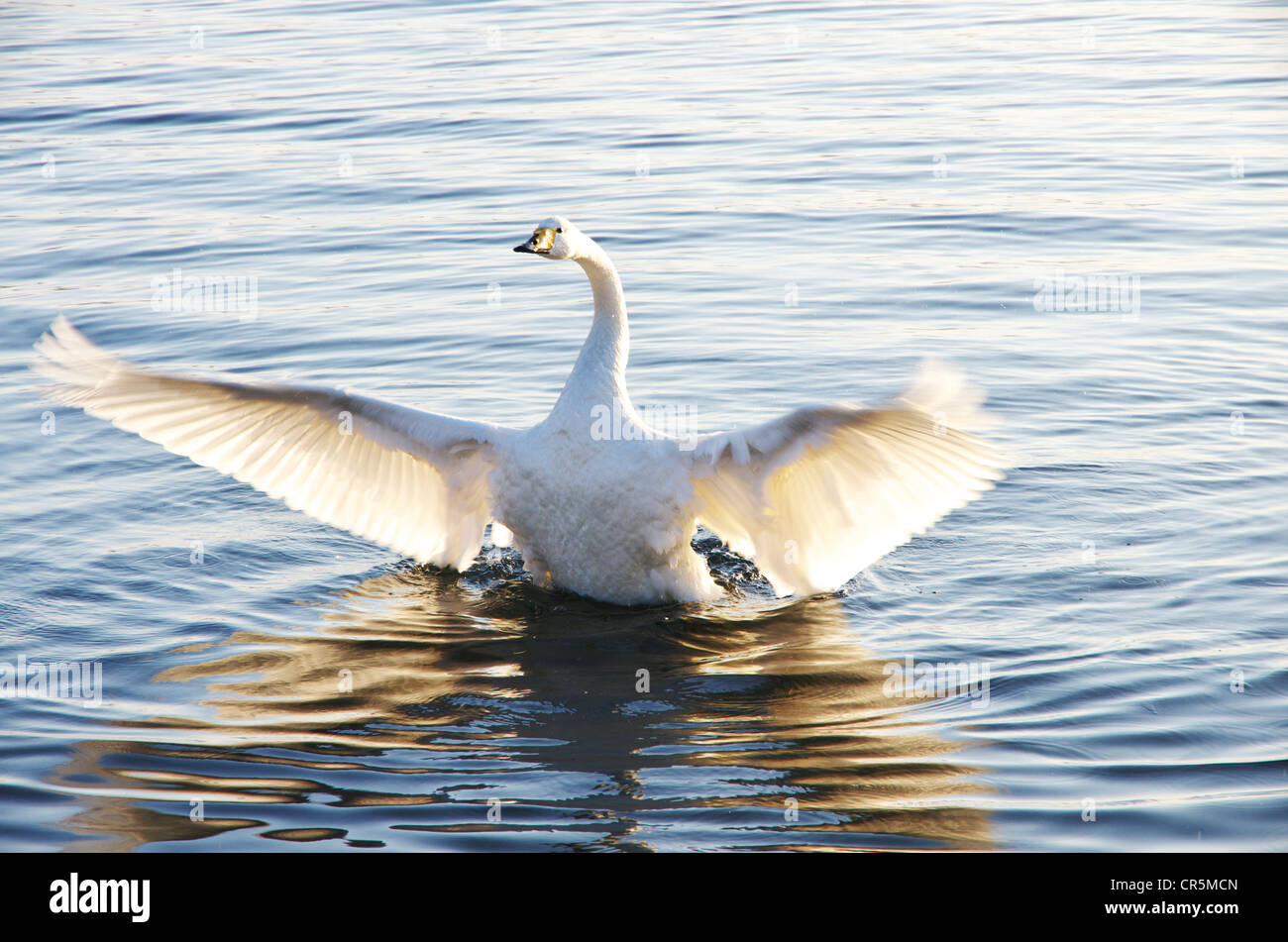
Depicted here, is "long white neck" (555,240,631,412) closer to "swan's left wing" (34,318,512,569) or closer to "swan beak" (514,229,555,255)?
"swan beak" (514,229,555,255)

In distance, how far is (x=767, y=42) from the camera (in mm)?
22906

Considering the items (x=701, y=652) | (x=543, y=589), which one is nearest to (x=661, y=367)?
(x=543, y=589)

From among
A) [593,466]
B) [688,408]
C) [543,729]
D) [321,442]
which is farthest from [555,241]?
[688,408]

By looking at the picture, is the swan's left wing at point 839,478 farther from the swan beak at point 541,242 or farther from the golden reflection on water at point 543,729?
the swan beak at point 541,242

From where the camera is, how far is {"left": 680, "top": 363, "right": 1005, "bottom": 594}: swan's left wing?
21.8ft

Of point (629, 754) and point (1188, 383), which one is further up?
point (1188, 383)

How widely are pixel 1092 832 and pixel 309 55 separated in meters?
21.3

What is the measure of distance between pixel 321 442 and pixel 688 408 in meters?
3.16

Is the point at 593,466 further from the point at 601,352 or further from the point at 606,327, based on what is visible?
the point at 606,327

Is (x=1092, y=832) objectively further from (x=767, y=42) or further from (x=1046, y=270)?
(x=767, y=42)

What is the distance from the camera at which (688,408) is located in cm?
1052

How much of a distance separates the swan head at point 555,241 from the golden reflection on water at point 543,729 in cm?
197

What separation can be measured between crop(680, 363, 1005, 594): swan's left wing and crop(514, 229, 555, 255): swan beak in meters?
1.26

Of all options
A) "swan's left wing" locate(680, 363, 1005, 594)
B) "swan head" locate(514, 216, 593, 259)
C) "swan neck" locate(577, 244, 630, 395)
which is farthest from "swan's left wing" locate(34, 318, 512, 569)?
"swan's left wing" locate(680, 363, 1005, 594)
